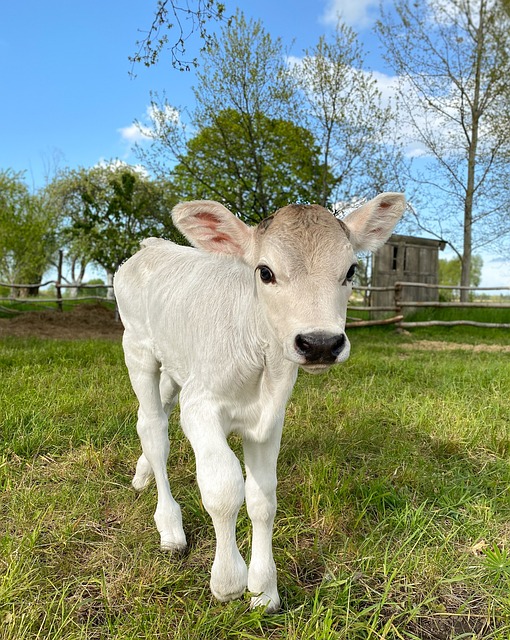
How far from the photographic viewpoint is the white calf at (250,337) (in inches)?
73.7

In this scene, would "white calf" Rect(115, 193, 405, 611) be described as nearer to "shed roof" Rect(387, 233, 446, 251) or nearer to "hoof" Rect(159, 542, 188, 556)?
"hoof" Rect(159, 542, 188, 556)

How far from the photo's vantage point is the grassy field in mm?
2016

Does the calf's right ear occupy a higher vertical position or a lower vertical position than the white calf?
higher

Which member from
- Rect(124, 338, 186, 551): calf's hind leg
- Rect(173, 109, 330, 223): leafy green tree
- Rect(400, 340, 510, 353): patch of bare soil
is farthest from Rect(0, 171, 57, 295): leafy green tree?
Rect(124, 338, 186, 551): calf's hind leg

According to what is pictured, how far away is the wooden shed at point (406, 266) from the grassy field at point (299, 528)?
13.5 meters

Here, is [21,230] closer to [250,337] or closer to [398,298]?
[398,298]

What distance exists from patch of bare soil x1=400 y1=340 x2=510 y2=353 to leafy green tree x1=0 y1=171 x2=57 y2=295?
1764 cm

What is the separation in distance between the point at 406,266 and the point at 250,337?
17.4 meters

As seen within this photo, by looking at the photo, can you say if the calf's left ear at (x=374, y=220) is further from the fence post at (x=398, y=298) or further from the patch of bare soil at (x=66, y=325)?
the fence post at (x=398, y=298)

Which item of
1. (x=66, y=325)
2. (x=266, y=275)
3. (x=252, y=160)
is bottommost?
(x=66, y=325)

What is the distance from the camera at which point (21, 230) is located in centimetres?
2172

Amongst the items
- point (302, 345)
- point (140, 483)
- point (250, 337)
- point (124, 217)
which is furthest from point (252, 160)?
point (302, 345)

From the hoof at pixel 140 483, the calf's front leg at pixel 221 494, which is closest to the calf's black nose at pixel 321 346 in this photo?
the calf's front leg at pixel 221 494

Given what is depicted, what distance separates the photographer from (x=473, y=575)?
7.36ft
